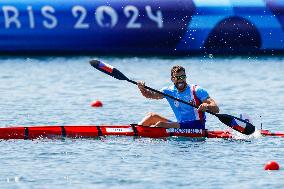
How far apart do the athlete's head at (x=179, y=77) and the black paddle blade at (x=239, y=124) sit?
81 cm

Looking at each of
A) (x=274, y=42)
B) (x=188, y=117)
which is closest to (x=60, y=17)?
(x=274, y=42)

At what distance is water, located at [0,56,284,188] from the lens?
48.9 feet

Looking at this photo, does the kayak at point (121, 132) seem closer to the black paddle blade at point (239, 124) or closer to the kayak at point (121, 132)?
the kayak at point (121, 132)

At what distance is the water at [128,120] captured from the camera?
14914 millimetres

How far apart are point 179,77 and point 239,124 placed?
136cm

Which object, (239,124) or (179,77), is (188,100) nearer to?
(179,77)

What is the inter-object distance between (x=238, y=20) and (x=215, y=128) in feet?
42.1

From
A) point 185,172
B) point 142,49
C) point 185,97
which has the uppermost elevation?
point 142,49

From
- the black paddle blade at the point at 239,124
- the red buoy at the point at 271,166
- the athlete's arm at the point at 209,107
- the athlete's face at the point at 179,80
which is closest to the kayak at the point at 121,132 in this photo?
the black paddle blade at the point at 239,124

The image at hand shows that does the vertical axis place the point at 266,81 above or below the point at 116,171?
above

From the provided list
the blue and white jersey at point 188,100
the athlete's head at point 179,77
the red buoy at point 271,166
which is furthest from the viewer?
the blue and white jersey at point 188,100

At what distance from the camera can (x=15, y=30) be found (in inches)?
1273

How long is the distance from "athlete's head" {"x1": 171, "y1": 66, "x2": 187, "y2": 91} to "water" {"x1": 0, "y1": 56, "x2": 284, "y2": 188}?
954 mm

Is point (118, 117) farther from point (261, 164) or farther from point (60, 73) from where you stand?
point (60, 73)
